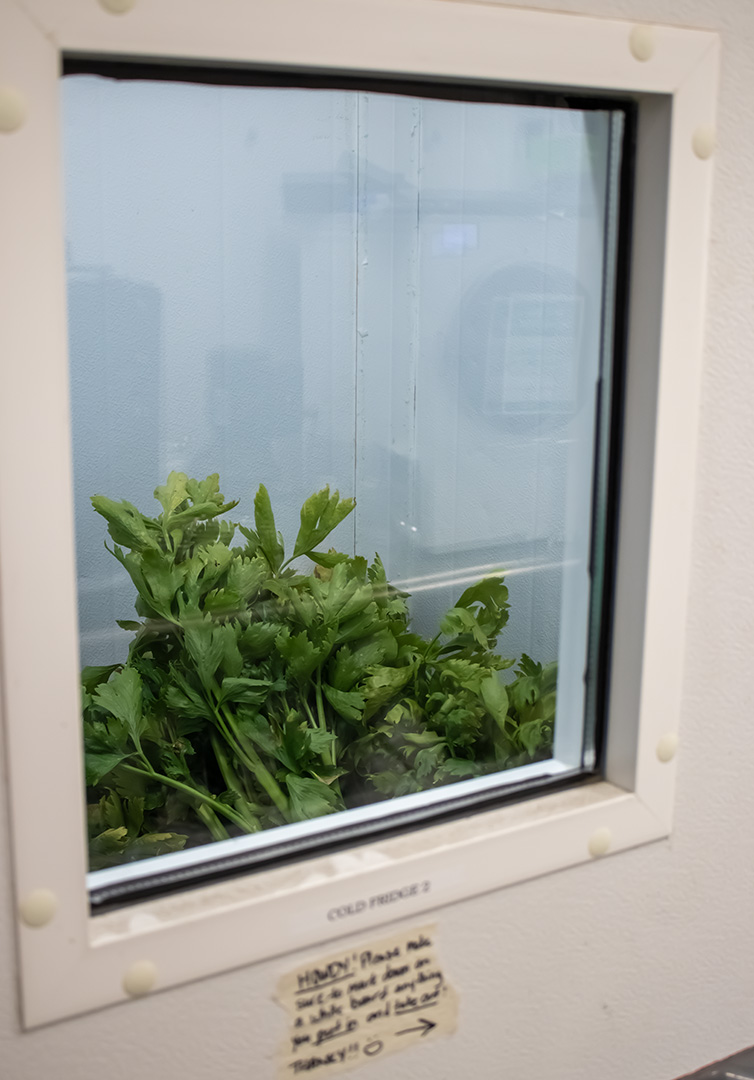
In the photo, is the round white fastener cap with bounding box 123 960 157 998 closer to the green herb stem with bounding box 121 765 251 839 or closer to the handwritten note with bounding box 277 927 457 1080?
the handwritten note with bounding box 277 927 457 1080

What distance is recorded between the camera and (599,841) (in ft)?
2.80

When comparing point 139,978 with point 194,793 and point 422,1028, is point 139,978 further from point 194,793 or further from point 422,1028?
point 194,793

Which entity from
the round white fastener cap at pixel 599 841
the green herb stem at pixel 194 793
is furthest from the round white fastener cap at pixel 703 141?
the green herb stem at pixel 194 793

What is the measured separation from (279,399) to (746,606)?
121 centimetres

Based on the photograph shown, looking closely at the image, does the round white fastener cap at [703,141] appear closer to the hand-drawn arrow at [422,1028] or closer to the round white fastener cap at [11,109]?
the round white fastener cap at [11,109]

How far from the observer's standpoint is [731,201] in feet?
2.64

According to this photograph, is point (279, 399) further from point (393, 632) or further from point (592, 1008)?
point (592, 1008)

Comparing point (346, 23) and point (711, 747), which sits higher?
point (346, 23)

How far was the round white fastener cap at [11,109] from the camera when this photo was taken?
539 mm

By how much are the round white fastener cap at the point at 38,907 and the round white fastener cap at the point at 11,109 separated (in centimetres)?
47

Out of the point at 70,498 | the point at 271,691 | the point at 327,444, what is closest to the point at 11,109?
the point at 70,498

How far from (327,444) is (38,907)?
4.56ft

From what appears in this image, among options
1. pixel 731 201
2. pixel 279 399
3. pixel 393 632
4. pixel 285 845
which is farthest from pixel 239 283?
pixel 285 845

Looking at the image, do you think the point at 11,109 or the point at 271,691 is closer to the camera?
the point at 11,109
